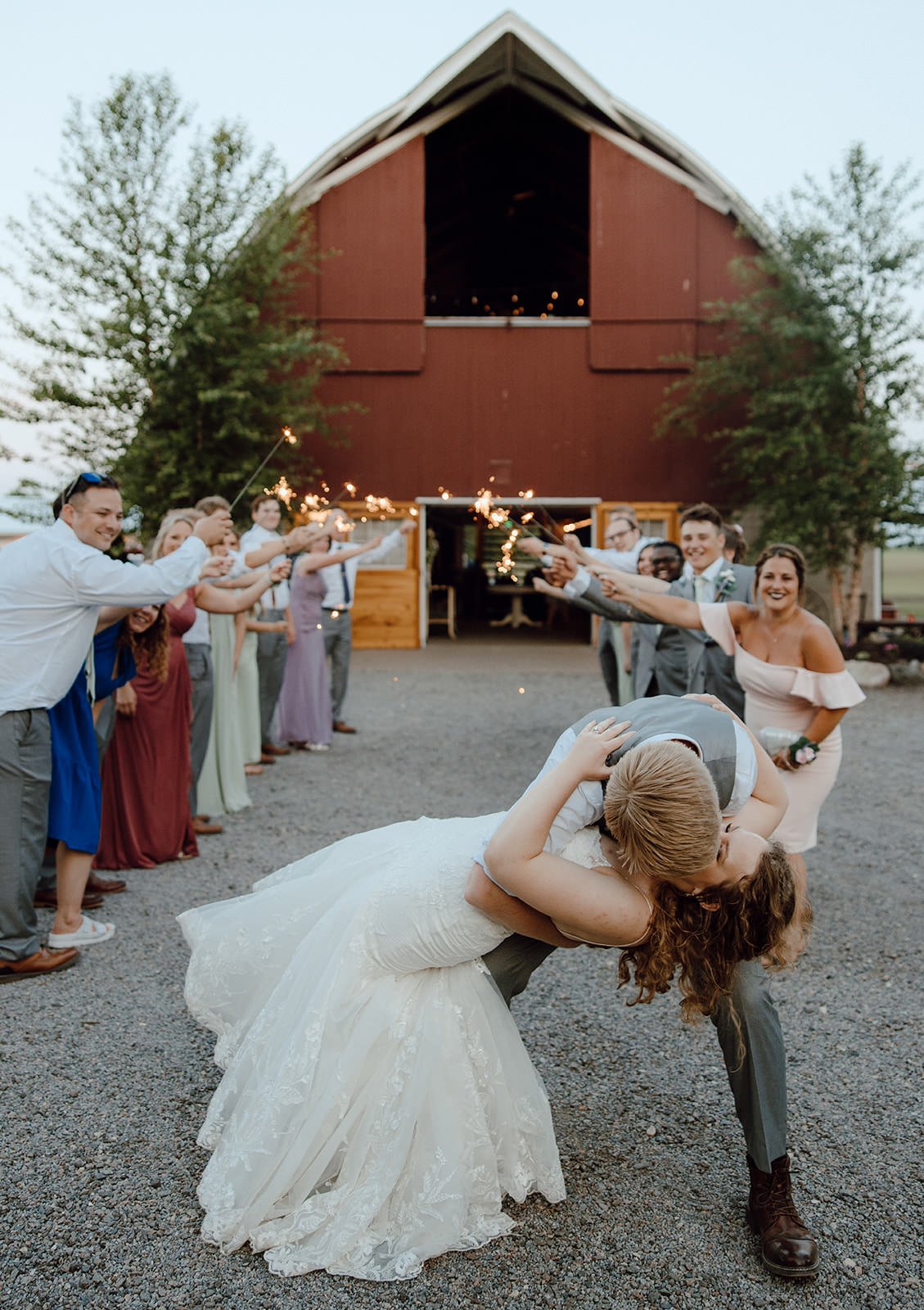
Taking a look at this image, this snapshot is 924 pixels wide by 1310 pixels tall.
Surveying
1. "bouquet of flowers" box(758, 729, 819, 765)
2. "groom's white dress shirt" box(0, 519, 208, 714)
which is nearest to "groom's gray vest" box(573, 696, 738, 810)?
"bouquet of flowers" box(758, 729, 819, 765)

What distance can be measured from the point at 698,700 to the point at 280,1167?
1648 mm

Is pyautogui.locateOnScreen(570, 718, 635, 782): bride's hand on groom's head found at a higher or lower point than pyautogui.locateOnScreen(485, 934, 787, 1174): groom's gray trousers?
higher

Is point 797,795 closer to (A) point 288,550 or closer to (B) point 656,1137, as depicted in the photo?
(B) point 656,1137

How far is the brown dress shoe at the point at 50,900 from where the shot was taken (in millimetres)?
5383

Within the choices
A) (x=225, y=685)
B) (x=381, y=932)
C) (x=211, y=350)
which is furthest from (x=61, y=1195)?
(x=211, y=350)

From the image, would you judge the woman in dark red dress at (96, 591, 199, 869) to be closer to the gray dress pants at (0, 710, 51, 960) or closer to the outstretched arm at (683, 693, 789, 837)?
the gray dress pants at (0, 710, 51, 960)

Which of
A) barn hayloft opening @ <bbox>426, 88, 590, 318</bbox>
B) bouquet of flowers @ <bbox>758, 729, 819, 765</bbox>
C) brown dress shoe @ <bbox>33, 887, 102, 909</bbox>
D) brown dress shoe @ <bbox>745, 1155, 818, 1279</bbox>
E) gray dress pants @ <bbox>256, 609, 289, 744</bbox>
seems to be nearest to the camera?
brown dress shoe @ <bbox>745, 1155, 818, 1279</bbox>

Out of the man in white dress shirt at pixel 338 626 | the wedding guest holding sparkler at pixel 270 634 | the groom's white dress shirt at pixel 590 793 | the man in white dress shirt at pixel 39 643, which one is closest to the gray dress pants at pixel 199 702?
the wedding guest holding sparkler at pixel 270 634

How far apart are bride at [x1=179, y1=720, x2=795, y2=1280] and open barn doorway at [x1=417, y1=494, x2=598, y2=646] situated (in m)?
18.2

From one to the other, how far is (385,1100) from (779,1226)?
3.39 ft

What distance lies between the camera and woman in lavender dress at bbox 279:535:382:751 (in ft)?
34.5

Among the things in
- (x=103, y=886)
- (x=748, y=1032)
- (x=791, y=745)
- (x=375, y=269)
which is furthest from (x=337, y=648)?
(x=375, y=269)

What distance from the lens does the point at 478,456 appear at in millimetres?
20219

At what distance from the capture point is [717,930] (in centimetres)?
260
